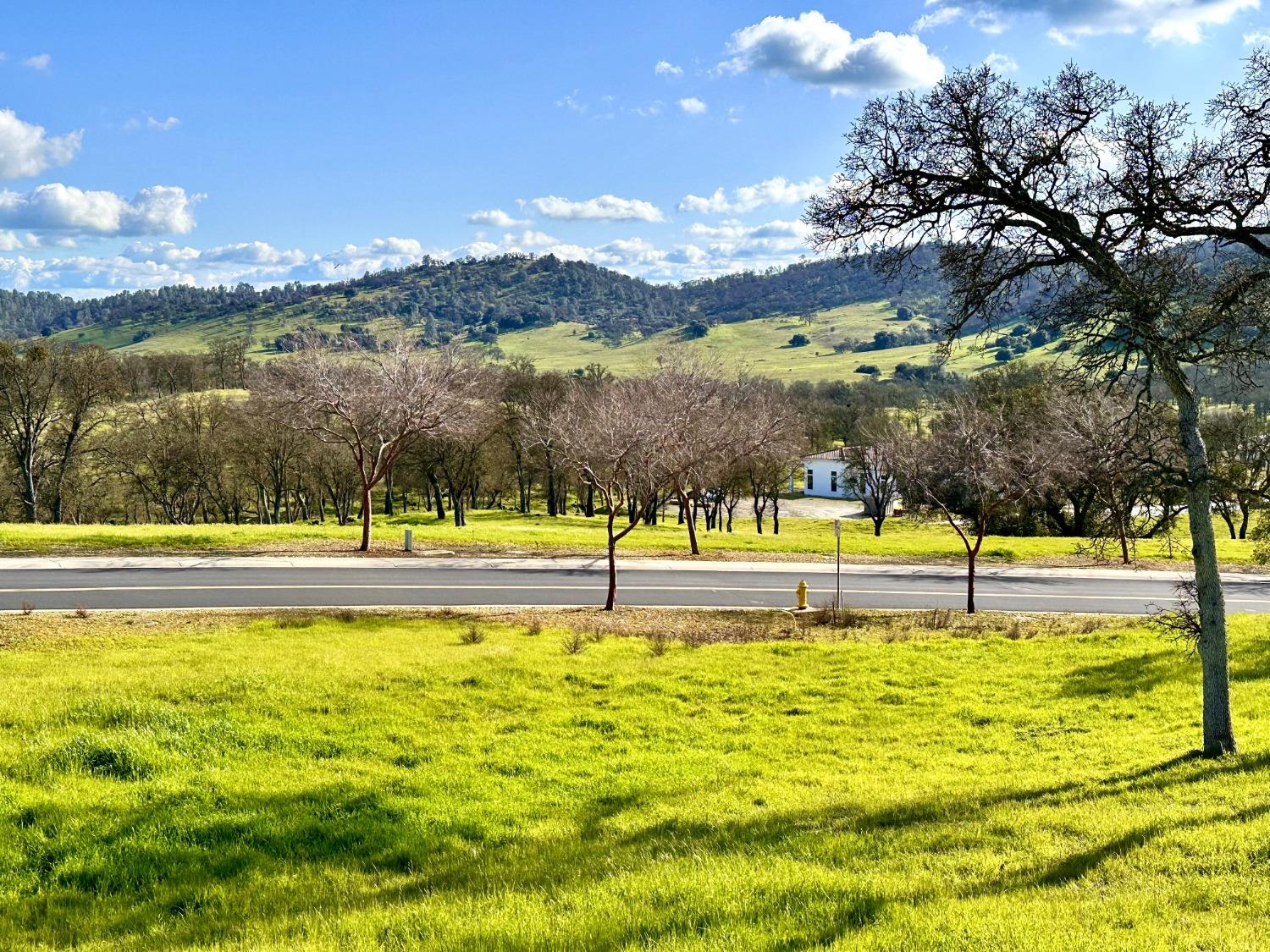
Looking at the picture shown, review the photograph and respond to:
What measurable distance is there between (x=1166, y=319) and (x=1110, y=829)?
17.8 feet

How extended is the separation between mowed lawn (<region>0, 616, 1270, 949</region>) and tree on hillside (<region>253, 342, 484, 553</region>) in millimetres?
15037

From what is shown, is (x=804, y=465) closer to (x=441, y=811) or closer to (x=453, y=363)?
(x=453, y=363)

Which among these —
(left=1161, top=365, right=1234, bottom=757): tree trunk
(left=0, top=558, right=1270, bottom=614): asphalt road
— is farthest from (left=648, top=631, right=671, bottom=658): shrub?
(left=1161, top=365, right=1234, bottom=757): tree trunk

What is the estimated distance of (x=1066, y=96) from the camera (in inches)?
393

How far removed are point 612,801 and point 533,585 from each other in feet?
60.4

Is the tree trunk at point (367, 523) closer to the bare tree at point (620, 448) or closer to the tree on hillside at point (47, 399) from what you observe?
the bare tree at point (620, 448)

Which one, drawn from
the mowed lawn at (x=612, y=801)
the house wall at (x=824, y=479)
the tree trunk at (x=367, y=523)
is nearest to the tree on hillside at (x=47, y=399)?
the tree trunk at (x=367, y=523)

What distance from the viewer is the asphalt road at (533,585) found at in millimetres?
24344

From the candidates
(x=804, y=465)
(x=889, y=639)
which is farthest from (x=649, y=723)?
(x=804, y=465)

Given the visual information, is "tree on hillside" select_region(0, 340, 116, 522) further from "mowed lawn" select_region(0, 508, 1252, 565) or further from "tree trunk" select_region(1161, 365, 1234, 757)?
"tree trunk" select_region(1161, 365, 1234, 757)

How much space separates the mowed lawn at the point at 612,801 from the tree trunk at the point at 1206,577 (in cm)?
49

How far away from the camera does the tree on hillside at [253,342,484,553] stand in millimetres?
31672

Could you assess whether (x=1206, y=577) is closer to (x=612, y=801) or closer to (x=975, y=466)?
(x=612, y=801)

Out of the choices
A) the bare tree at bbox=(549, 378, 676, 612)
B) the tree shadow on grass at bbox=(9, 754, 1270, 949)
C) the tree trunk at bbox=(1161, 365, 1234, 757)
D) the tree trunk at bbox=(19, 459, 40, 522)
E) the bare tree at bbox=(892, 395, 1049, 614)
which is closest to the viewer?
the tree shadow on grass at bbox=(9, 754, 1270, 949)
